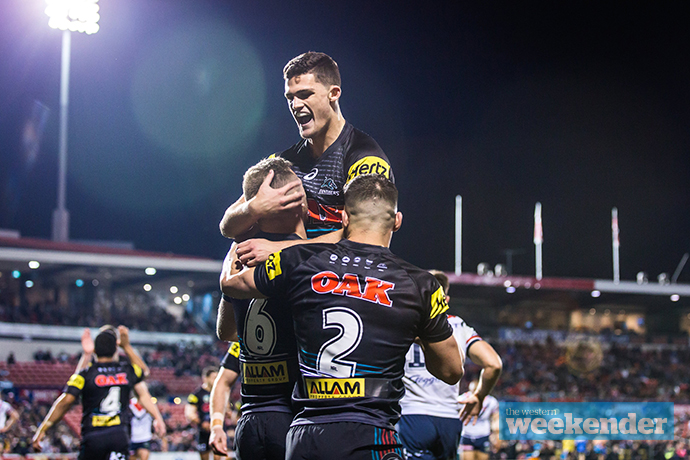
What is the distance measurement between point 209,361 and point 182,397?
2448mm

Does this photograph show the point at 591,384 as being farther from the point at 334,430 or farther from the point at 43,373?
the point at 334,430

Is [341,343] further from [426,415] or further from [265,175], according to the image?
[426,415]

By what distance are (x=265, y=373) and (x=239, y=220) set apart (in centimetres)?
86

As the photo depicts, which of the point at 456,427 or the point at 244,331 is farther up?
the point at 244,331

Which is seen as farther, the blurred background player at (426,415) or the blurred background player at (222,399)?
the blurred background player at (426,415)

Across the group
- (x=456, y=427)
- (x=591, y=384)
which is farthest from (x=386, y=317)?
(x=591, y=384)

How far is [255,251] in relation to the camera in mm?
3410

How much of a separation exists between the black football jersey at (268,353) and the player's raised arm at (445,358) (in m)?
0.71

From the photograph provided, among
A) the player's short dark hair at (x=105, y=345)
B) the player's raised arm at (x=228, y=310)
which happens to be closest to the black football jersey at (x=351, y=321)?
the player's raised arm at (x=228, y=310)

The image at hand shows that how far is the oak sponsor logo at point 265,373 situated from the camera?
143 inches

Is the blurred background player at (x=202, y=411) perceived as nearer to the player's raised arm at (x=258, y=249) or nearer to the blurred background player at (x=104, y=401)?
the blurred background player at (x=104, y=401)

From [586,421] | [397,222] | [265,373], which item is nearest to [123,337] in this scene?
[265,373]

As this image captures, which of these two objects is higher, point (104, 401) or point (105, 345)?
point (105, 345)

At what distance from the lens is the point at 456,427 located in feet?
21.6
